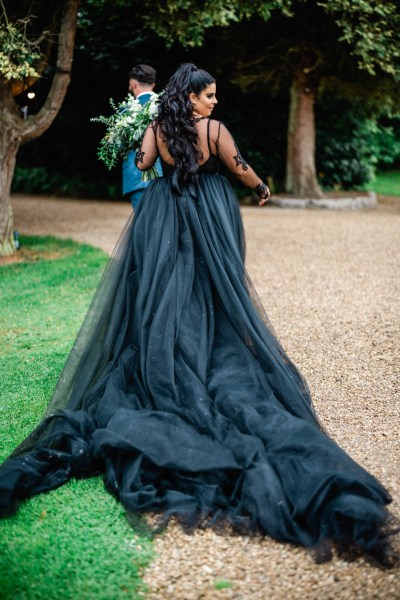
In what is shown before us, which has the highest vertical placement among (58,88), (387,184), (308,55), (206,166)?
(308,55)

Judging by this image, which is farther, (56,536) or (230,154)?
(230,154)

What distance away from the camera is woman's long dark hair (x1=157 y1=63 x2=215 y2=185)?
354cm

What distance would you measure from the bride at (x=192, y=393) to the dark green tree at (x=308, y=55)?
619cm

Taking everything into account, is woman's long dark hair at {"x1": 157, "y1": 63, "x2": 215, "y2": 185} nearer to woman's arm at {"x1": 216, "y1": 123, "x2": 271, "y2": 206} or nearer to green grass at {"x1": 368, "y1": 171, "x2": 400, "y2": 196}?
woman's arm at {"x1": 216, "y1": 123, "x2": 271, "y2": 206}

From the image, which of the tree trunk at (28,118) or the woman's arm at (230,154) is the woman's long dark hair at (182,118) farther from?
the tree trunk at (28,118)

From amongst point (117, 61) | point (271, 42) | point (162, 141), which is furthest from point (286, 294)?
point (117, 61)

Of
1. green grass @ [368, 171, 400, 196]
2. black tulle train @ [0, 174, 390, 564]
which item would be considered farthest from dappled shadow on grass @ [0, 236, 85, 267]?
green grass @ [368, 171, 400, 196]

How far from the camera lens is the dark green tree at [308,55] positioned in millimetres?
10922

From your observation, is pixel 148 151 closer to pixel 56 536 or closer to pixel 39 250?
pixel 56 536

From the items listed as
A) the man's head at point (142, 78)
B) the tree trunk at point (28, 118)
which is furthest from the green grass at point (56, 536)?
the tree trunk at point (28, 118)

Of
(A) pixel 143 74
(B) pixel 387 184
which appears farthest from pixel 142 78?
(B) pixel 387 184

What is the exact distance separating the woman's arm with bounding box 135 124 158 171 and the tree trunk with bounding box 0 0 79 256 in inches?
197

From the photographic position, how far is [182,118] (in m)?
3.53

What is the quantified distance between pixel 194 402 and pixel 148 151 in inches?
57.2
